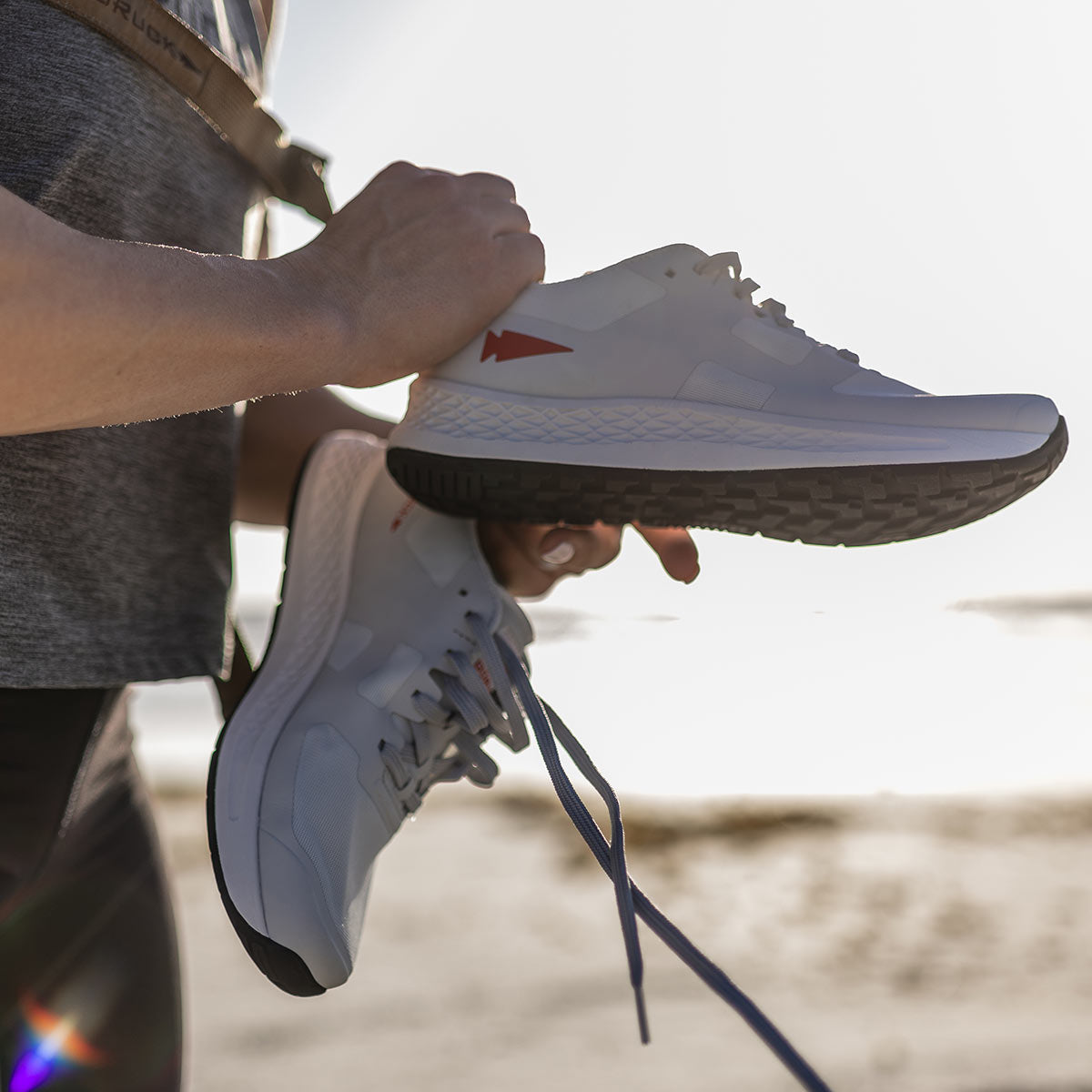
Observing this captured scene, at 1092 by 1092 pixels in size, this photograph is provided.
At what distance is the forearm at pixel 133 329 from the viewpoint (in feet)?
1.96

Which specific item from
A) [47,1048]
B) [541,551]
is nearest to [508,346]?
[541,551]

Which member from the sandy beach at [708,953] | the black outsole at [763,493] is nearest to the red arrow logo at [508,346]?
the black outsole at [763,493]

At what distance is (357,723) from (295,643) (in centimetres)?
15

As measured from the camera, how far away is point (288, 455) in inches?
53.5

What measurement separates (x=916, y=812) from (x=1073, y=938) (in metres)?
1.14

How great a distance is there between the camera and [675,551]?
1185 mm

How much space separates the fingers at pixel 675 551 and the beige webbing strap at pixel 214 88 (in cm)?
59

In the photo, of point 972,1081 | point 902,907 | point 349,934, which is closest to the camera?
point 349,934

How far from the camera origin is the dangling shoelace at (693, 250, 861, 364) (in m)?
1.08

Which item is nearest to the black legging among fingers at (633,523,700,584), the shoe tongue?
fingers at (633,523,700,584)

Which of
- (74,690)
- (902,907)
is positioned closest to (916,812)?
(902,907)

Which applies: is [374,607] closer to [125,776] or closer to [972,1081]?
[125,776]

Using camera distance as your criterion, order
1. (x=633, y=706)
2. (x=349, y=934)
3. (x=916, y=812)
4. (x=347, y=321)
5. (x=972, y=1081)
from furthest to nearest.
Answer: (x=633, y=706), (x=916, y=812), (x=972, y=1081), (x=349, y=934), (x=347, y=321)

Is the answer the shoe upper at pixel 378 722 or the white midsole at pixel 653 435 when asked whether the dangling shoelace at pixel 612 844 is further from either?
the white midsole at pixel 653 435
